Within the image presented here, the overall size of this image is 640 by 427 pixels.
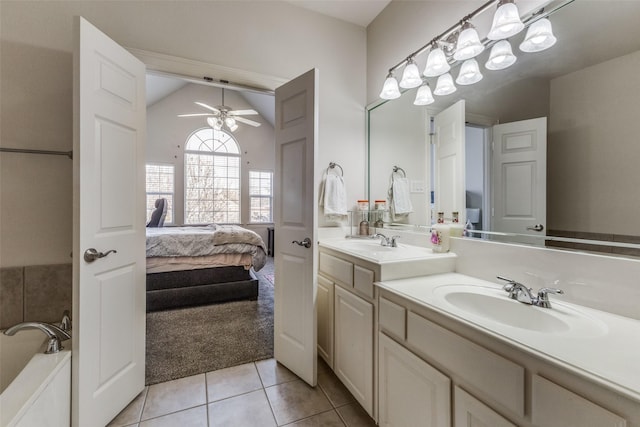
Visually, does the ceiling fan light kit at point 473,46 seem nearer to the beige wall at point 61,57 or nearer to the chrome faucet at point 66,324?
the beige wall at point 61,57

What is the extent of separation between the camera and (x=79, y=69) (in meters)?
1.26

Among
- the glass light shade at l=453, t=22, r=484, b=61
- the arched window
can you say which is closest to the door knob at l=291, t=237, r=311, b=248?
the glass light shade at l=453, t=22, r=484, b=61

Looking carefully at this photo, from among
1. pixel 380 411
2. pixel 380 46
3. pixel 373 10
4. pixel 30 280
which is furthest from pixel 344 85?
pixel 30 280

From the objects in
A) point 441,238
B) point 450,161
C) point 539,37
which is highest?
point 539,37

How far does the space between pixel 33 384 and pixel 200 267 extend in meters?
2.16

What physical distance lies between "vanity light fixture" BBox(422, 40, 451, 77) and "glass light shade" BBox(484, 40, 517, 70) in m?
0.29

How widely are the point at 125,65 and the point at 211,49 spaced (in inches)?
25.7

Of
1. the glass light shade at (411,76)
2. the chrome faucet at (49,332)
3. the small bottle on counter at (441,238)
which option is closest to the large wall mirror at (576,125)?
the small bottle on counter at (441,238)

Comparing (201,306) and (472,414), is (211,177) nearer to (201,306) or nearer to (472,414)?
(201,306)

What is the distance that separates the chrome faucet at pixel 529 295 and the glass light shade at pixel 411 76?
1.47 metres

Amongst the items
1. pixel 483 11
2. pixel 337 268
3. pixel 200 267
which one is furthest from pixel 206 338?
pixel 483 11

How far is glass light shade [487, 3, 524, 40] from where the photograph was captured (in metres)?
1.27

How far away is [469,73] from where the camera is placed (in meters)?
1.55

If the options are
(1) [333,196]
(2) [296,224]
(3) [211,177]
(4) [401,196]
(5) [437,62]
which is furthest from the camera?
(3) [211,177]
